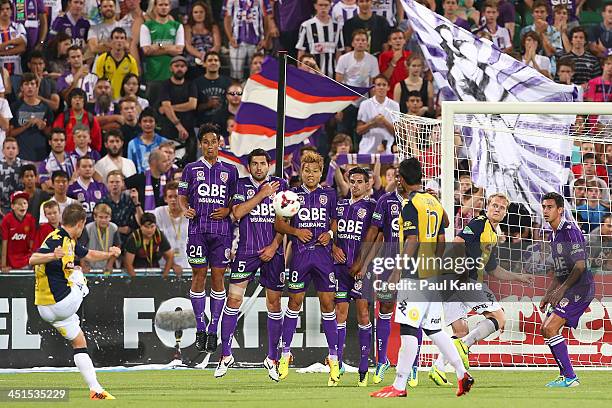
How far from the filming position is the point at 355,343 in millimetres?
15625

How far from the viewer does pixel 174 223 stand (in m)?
16.6

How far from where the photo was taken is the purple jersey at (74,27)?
64.4 ft

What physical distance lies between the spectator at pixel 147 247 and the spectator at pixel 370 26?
5.31 m

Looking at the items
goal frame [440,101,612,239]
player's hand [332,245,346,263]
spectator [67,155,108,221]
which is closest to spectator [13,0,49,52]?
spectator [67,155,108,221]

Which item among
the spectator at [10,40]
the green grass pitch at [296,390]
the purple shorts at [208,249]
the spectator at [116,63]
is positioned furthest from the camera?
the spectator at [10,40]

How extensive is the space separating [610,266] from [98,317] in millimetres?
6395

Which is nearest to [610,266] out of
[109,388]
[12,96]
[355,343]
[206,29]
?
[355,343]

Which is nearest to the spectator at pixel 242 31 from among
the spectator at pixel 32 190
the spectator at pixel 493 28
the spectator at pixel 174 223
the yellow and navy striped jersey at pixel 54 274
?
the spectator at pixel 493 28

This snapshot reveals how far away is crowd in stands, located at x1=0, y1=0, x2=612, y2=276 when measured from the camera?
16.2 m

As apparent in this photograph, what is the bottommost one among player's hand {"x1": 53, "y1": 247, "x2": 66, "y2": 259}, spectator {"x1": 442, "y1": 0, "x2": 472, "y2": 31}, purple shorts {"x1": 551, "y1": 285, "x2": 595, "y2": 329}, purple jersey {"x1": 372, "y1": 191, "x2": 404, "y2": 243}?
purple shorts {"x1": 551, "y1": 285, "x2": 595, "y2": 329}

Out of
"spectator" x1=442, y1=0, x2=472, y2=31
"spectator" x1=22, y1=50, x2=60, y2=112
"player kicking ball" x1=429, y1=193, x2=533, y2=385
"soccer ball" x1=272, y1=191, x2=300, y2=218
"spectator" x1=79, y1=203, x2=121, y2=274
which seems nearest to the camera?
"soccer ball" x1=272, y1=191, x2=300, y2=218

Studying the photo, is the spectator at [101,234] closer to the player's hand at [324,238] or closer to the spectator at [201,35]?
the player's hand at [324,238]

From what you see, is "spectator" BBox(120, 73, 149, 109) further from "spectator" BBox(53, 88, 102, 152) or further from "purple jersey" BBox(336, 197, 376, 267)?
"purple jersey" BBox(336, 197, 376, 267)

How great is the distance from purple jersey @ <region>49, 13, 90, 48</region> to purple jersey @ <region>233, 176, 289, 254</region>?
741cm
